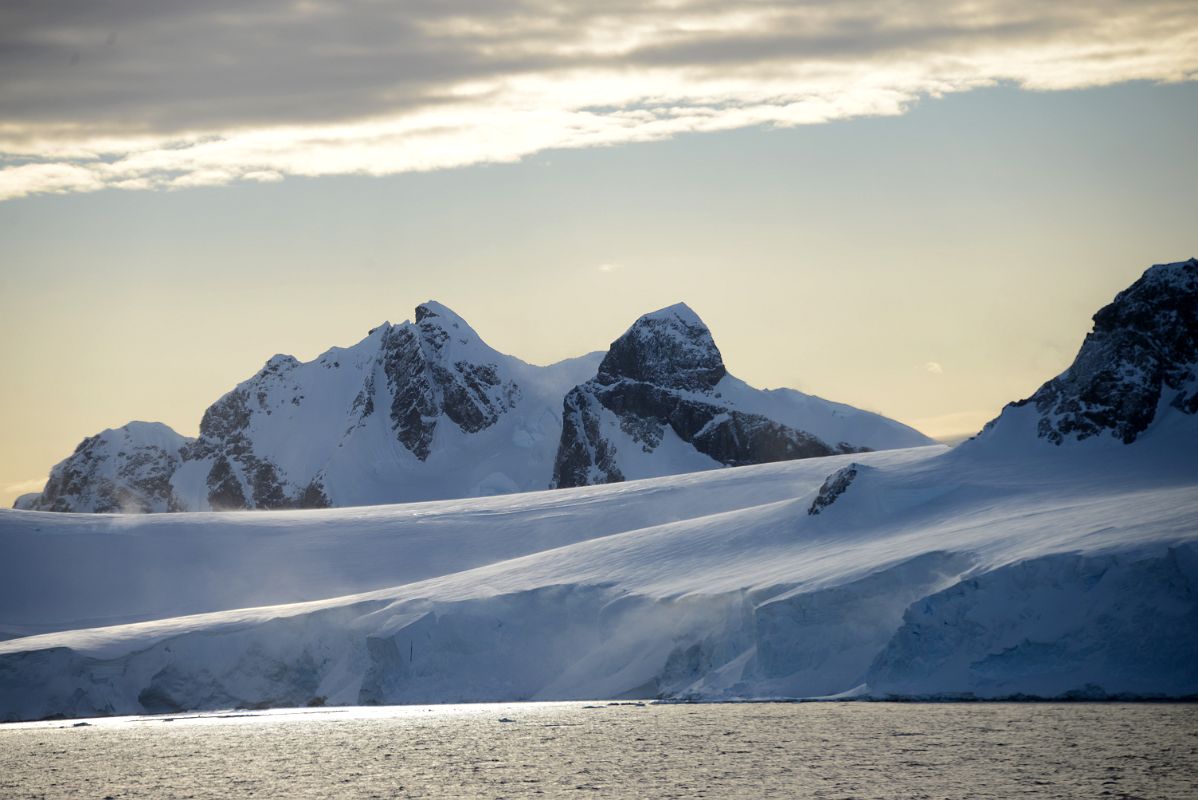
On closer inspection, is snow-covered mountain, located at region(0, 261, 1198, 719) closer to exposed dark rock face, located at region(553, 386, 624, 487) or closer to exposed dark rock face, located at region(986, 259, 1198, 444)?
exposed dark rock face, located at region(986, 259, 1198, 444)

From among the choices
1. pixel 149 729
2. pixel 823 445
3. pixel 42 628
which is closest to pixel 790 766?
pixel 149 729

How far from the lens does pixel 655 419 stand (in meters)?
171

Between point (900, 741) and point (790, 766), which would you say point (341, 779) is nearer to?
point (790, 766)

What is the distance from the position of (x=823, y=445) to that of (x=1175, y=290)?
113 metres

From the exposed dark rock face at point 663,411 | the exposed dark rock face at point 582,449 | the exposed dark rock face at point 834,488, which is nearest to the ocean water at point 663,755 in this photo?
the exposed dark rock face at point 834,488

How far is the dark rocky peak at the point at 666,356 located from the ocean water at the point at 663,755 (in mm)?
135969

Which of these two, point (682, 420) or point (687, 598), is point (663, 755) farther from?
point (682, 420)

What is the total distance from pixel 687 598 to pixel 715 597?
1.03 metres

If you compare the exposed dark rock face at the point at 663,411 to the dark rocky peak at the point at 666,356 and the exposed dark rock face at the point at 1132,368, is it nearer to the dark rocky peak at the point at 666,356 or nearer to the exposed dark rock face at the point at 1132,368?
the dark rocky peak at the point at 666,356

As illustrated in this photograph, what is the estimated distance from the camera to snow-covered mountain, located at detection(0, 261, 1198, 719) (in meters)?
36.2

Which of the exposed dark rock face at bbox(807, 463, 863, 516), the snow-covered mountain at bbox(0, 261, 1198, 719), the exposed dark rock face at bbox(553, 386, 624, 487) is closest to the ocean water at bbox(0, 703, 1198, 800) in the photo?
the snow-covered mountain at bbox(0, 261, 1198, 719)

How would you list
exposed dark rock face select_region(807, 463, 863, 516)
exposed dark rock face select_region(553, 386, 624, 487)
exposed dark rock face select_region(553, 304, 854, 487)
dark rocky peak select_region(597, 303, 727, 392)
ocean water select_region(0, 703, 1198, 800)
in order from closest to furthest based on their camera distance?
ocean water select_region(0, 703, 1198, 800)
exposed dark rock face select_region(807, 463, 863, 516)
exposed dark rock face select_region(553, 304, 854, 487)
exposed dark rock face select_region(553, 386, 624, 487)
dark rocky peak select_region(597, 303, 727, 392)

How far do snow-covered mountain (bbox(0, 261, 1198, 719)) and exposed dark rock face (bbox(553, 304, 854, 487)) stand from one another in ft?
317

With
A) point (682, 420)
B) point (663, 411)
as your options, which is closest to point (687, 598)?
point (682, 420)
